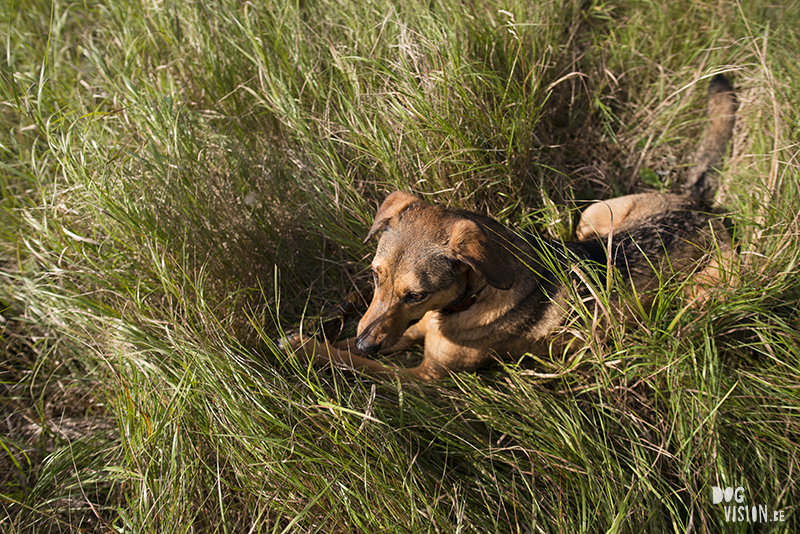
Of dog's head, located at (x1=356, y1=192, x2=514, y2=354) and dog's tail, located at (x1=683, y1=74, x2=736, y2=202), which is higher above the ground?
dog's head, located at (x1=356, y1=192, x2=514, y2=354)

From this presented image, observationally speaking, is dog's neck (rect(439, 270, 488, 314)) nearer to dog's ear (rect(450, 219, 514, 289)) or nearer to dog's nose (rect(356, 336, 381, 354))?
dog's ear (rect(450, 219, 514, 289))

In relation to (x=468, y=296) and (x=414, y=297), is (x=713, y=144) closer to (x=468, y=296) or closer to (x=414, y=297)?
(x=468, y=296)

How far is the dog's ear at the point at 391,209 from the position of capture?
270 centimetres

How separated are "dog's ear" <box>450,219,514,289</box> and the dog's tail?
2373mm

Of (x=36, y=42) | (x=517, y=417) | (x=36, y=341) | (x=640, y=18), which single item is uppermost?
(x=36, y=42)

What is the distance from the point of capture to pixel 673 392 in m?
2.41

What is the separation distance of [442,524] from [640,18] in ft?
15.5

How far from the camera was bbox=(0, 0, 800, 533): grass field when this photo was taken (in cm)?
232

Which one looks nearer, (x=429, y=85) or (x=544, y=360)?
(x=544, y=360)

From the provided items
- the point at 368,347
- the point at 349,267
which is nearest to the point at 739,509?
the point at 368,347

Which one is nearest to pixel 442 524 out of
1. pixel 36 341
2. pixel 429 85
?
pixel 429 85

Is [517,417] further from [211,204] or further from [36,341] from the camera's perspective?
[36,341]

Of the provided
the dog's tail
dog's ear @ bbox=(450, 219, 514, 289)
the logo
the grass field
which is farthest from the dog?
the logo

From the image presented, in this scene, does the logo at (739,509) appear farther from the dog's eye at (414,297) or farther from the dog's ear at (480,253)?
the dog's eye at (414,297)
